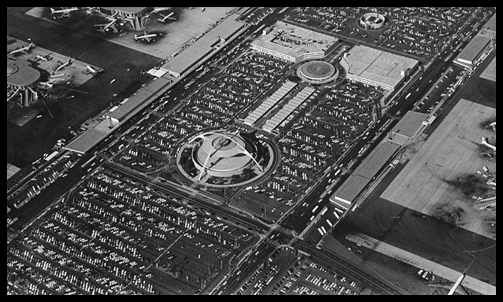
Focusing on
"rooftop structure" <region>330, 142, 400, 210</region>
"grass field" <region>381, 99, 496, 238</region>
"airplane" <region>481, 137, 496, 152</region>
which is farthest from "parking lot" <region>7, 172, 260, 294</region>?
"airplane" <region>481, 137, 496, 152</region>

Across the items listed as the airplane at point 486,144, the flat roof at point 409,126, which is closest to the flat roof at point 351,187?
the flat roof at point 409,126

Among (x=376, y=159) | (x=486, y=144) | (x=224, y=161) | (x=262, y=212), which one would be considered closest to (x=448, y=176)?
(x=486, y=144)

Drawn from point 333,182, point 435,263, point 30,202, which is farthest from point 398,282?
point 30,202

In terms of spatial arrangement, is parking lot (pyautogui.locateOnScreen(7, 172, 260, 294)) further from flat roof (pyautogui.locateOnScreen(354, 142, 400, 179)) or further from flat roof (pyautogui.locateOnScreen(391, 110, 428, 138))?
flat roof (pyautogui.locateOnScreen(391, 110, 428, 138))

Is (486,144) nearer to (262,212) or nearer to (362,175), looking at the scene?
(362,175)

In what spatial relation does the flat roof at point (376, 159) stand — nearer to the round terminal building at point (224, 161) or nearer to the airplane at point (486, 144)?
the airplane at point (486, 144)

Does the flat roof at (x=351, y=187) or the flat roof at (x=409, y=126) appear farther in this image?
the flat roof at (x=409, y=126)
